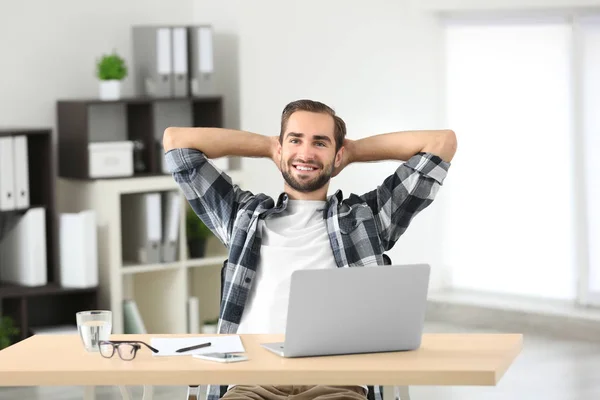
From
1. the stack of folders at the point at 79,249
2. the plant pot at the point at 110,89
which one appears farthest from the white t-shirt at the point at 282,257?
the plant pot at the point at 110,89

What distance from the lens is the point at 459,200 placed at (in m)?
6.61

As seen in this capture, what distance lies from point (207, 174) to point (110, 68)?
275 cm

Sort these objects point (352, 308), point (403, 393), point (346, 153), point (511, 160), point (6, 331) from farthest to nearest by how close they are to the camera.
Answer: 1. point (511, 160)
2. point (6, 331)
3. point (346, 153)
4. point (403, 393)
5. point (352, 308)

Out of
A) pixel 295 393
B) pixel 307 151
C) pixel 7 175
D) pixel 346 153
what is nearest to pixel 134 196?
pixel 7 175

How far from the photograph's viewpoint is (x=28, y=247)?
17.4 feet

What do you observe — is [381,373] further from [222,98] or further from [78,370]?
[222,98]

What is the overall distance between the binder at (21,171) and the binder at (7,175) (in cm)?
2

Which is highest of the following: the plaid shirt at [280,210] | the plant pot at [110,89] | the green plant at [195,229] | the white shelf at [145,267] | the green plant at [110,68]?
the green plant at [110,68]

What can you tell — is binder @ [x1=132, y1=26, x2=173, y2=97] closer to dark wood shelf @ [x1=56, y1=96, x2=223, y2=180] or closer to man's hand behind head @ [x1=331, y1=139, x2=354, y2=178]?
dark wood shelf @ [x1=56, y1=96, x2=223, y2=180]

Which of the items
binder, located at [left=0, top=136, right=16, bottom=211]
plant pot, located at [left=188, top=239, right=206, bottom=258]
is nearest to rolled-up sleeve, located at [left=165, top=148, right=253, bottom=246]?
binder, located at [left=0, top=136, right=16, bottom=211]

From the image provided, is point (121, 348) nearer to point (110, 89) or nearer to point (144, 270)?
point (144, 270)

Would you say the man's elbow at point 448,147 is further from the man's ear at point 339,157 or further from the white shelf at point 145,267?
the white shelf at point 145,267

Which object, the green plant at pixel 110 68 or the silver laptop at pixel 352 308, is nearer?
the silver laptop at pixel 352 308

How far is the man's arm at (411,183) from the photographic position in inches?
115
